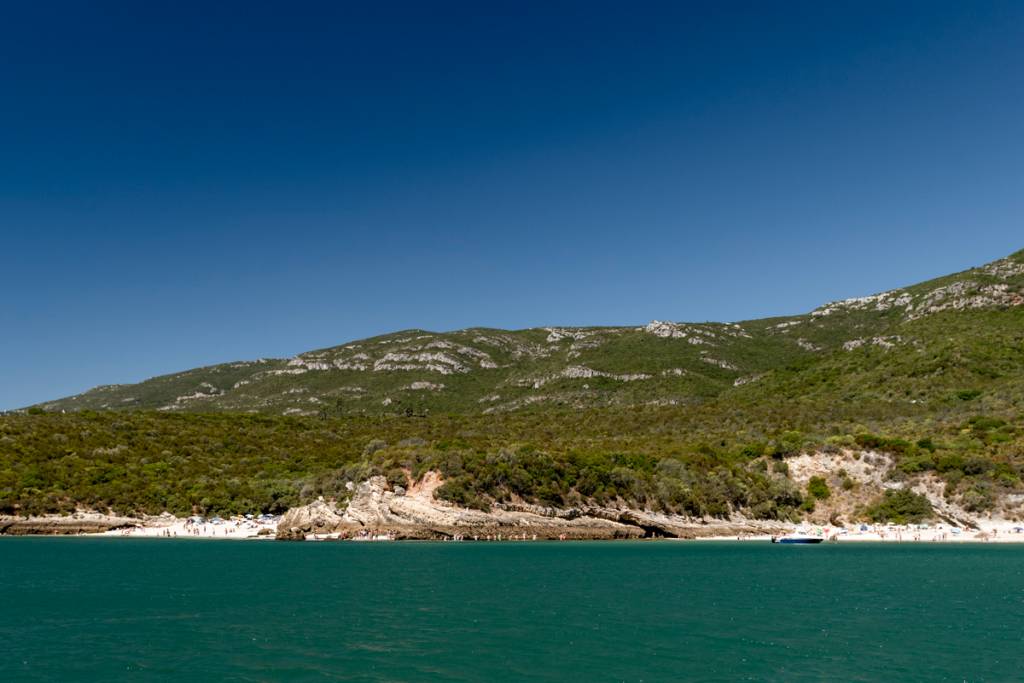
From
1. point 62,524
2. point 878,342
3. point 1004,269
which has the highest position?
point 1004,269

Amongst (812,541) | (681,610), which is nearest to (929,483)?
(812,541)

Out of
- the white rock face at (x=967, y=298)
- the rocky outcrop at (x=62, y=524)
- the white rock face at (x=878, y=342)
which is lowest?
the rocky outcrop at (x=62, y=524)

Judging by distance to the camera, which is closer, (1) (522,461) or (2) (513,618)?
(2) (513,618)

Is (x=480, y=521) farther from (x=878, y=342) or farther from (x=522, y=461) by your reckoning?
(x=878, y=342)

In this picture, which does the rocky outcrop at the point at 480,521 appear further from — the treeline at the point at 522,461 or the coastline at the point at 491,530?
the treeline at the point at 522,461

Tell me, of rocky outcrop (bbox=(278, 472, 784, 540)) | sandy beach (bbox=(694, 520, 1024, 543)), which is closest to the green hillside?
rocky outcrop (bbox=(278, 472, 784, 540))

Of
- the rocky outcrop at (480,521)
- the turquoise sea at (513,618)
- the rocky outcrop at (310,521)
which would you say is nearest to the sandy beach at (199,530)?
the rocky outcrop at (310,521)

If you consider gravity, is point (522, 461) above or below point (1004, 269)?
below

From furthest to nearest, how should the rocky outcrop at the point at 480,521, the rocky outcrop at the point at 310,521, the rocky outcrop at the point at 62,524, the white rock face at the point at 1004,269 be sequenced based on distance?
the white rock face at the point at 1004,269, the rocky outcrop at the point at 62,524, the rocky outcrop at the point at 310,521, the rocky outcrop at the point at 480,521

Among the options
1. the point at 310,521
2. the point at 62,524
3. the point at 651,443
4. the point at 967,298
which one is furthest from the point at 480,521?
the point at 967,298
